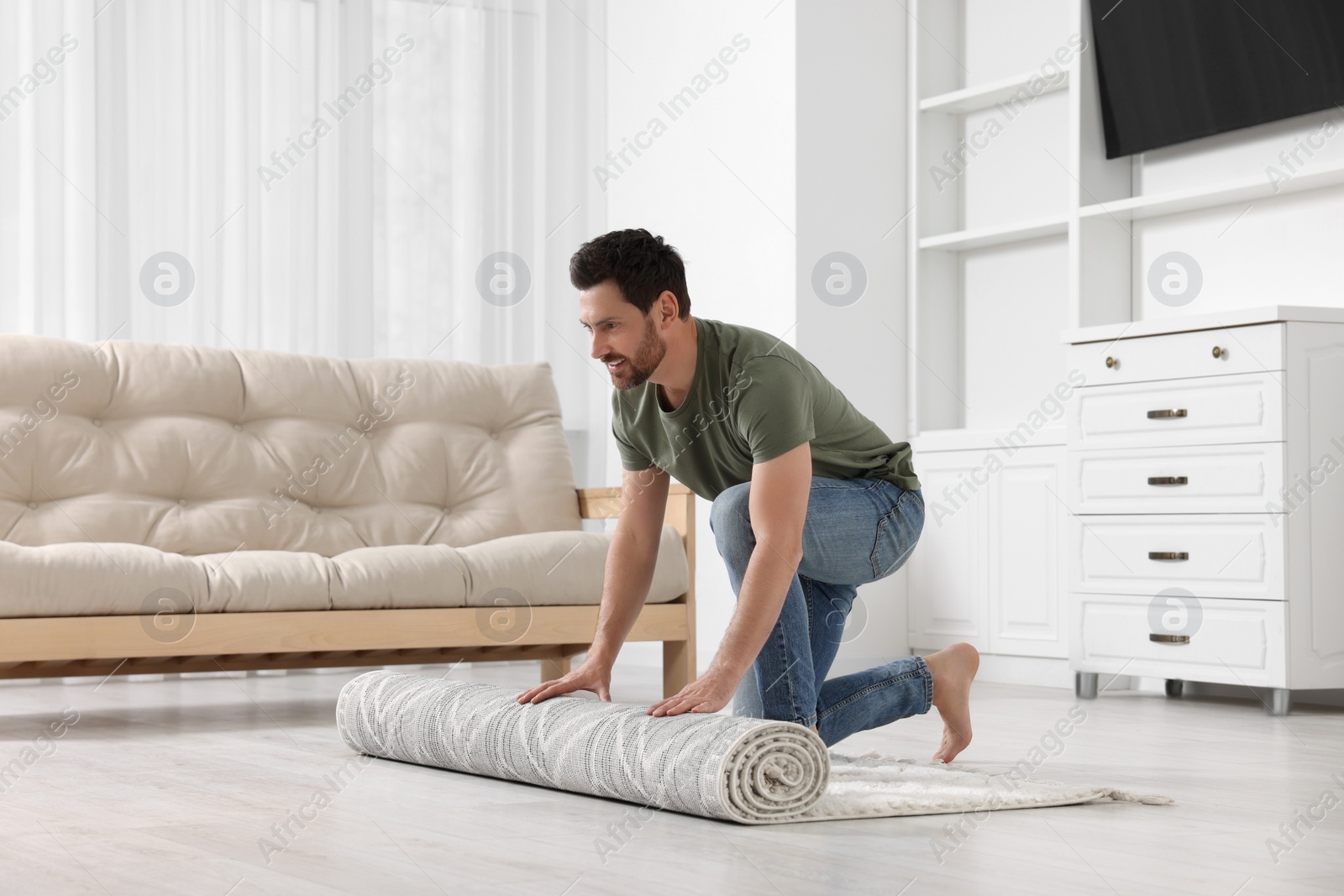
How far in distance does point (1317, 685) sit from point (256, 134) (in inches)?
136

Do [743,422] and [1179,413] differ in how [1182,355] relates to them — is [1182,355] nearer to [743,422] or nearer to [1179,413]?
[1179,413]

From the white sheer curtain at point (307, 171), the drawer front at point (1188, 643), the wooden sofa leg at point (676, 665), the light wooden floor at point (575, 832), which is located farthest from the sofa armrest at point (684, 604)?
the white sheer curtain at point (307, 171)

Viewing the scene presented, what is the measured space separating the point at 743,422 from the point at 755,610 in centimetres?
25

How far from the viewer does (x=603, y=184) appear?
216 inches

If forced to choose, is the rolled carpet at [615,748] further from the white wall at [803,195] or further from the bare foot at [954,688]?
the white wall at [803,195]

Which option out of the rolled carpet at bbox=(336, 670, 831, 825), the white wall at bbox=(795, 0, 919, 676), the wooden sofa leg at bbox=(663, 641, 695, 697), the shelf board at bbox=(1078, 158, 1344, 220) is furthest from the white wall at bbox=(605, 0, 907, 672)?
the rolled carpet at bbox=(336, 670, 831, 825)

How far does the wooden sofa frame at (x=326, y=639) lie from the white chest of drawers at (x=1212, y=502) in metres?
1.08

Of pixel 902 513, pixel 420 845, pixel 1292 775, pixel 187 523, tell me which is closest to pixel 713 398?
pixel 902 513

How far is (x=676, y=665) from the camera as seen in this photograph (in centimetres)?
357

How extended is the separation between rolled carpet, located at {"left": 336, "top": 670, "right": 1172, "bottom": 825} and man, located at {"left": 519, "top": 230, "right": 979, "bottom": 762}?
0.20ft

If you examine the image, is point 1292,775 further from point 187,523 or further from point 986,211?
point 986,211

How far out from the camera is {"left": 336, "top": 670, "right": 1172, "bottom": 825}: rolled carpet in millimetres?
1884

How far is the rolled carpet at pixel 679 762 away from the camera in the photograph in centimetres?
188

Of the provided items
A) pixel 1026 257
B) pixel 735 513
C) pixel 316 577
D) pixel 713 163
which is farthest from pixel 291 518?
pixel 1026 257
